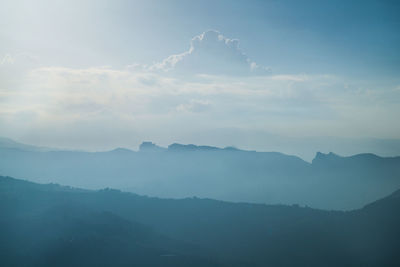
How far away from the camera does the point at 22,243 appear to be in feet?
261

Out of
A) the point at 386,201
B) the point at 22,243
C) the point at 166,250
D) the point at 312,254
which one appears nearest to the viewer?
the point at 22,243

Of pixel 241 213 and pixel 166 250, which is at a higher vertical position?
pixel 241 213

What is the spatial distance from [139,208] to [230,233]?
123ft

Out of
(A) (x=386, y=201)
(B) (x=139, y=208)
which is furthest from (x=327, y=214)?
(B) (x=139, y=208)

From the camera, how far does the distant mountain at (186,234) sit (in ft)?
257

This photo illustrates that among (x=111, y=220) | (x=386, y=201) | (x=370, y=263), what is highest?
(x=386, y=201)

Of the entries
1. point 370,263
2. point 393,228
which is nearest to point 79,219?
point 370,263

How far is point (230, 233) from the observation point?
112562 mm

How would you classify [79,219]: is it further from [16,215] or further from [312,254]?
[312,254]

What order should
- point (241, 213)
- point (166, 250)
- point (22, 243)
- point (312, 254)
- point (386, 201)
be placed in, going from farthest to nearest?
point (241, 213)
point (386, 201)
point (312, 254)
point (166, 250)
point (22, 243)

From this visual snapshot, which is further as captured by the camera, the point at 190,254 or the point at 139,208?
the point at 139,208

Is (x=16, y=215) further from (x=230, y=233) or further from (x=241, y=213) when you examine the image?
(x=241, y=213)

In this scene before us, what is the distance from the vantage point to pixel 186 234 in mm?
113188

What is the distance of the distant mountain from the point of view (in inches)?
3083
